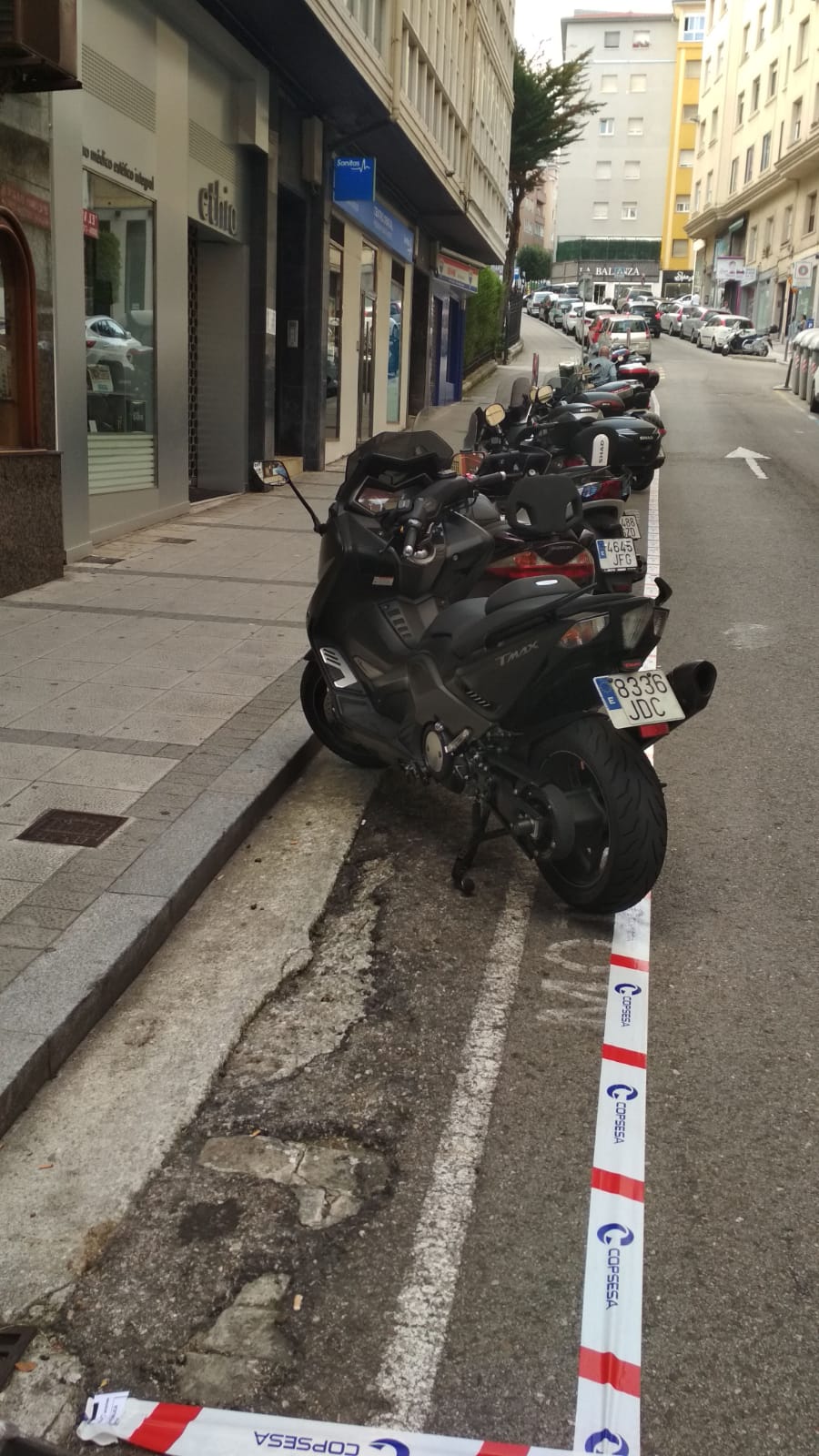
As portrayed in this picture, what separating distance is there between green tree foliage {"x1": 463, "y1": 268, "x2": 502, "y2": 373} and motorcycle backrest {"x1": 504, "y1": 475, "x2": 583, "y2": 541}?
32.9 metres

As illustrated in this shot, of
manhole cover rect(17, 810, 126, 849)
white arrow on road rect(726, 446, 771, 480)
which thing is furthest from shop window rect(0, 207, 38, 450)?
white arrow on road rect(726, 446, 771, 480)

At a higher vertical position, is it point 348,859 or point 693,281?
point 693,281

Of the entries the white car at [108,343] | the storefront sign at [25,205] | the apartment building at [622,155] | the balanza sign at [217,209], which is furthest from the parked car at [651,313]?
the storefront sign at [25,205]

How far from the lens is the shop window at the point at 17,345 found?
8.47 metres

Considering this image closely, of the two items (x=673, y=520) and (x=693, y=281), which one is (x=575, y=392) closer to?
(x=673, y=520)

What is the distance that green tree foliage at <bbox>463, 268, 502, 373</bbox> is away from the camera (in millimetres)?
38062

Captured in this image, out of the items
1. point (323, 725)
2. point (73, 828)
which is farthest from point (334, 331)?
point (73, 828)

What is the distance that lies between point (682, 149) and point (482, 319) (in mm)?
57572

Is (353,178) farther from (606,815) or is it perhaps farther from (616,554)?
(606,815)

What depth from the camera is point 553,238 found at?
101938 millimetres

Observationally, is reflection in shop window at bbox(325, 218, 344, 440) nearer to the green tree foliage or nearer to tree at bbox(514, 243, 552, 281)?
the green tree foliage

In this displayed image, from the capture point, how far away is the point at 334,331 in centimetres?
1920

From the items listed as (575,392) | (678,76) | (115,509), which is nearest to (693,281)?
(678,76)

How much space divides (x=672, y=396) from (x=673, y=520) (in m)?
17.4
